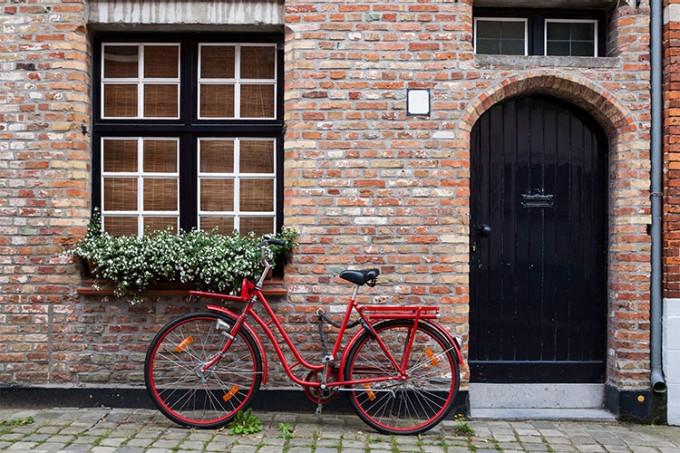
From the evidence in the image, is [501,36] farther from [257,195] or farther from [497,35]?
[257,195]

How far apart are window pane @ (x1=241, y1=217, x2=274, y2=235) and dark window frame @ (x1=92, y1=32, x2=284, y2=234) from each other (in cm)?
7

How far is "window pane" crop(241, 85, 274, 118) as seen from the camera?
5430 mm

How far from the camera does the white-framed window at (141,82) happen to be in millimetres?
5445

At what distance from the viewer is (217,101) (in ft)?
17.9

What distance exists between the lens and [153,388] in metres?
4.80

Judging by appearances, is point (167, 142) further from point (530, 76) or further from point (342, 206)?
point (530, 76)

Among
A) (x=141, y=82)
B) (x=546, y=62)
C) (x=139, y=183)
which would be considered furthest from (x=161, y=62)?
(x=546, y=62)

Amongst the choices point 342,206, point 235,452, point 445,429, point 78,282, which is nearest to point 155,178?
point 78,282

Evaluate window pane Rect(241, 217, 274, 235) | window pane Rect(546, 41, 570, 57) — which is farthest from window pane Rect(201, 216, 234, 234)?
window pane Rect(546, 41, 570, 57)

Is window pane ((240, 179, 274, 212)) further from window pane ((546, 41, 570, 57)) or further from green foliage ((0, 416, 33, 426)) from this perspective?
window pane ((546, 41, 570, 57))

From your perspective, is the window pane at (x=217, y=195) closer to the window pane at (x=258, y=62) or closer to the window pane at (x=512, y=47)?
the window pane at (x=258, y=62)

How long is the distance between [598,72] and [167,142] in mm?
3445

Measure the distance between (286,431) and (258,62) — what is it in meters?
2.88

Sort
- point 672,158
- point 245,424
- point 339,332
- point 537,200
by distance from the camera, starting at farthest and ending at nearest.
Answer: point 537,200
point 672,158
point 339,332
point 245,424
